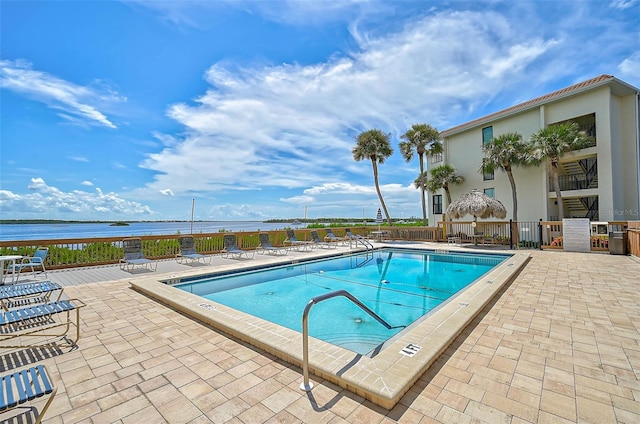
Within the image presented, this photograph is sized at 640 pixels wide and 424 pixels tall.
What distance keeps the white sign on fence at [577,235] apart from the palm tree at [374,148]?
10.7m

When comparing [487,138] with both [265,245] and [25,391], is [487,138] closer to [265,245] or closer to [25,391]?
[265,245]

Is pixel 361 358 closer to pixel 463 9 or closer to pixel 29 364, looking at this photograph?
pixel 29 364

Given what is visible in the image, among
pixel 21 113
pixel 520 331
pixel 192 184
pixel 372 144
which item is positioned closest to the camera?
pixel 520 331

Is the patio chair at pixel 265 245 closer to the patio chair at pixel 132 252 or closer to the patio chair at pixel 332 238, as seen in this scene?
the patio chair at pixel 332 238

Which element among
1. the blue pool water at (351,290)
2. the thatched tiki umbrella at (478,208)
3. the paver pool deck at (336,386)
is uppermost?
the thatched tiki umbrella at (478,208)

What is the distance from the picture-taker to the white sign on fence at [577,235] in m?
10.4

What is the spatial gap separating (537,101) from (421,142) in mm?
7113

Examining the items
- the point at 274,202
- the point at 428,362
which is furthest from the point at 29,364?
the point at 274,202

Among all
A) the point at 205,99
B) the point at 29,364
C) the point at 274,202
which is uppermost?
the point at 205,99

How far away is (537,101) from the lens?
1593 cm

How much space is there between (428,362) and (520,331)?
1674 millimetres

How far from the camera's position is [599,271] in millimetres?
6945

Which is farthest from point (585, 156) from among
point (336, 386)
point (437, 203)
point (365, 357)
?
point (336, 386)

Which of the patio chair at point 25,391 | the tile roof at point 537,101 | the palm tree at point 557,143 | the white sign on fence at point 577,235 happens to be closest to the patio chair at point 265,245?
the patio chair at point 25,391
